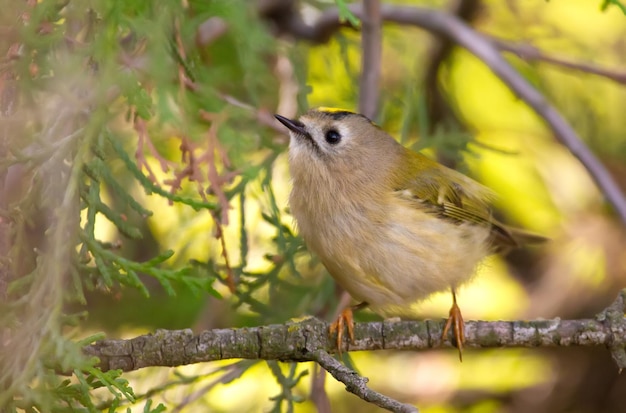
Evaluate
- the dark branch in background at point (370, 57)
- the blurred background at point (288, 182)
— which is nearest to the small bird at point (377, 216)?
the blurred background at point (288, 182)

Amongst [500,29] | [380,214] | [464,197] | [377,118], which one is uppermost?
[500,29]

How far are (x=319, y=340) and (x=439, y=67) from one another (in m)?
2.03

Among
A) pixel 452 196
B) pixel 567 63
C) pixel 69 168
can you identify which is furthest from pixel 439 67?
pixel 69 168

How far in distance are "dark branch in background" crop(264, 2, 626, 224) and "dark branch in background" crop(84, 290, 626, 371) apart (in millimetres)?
814

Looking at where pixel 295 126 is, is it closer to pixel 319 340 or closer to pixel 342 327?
pixel 342 327

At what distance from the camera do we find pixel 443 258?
2555mm

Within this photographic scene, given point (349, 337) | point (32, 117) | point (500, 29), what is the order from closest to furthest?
1. point (32, 117)
2. point (349, 337)
3. point (500, 29)

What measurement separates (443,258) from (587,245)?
4.72 feet

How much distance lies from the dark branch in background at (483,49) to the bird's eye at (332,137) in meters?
0.50

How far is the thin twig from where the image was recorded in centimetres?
160

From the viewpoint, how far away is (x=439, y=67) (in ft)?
12.2

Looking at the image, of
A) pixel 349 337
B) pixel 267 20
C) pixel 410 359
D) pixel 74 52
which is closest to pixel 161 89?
pixel 74 52

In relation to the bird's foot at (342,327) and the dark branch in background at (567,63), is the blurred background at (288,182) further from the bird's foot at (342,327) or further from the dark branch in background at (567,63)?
the bird's foot at (342,327)

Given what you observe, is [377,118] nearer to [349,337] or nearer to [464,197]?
[464,197]
